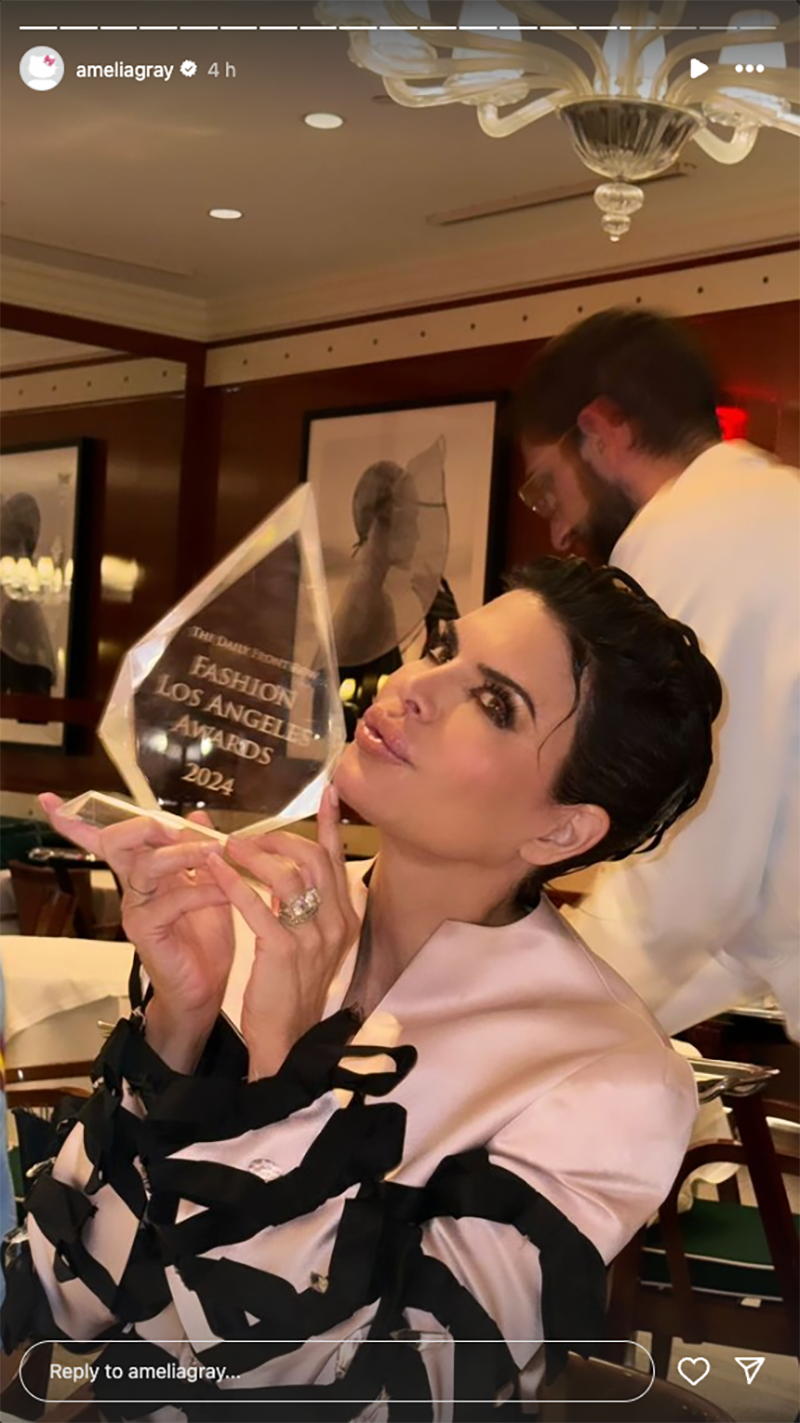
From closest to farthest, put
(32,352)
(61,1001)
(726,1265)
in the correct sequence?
(32,352) → (726,1265) → (61,1001)

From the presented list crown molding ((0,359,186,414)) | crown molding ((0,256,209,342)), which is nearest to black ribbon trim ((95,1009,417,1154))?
crown molding ((0,256,209,342))

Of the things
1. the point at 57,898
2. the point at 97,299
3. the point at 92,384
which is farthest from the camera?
the point at 92,384

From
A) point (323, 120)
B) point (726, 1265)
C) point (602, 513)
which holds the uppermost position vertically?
point (323, 120)

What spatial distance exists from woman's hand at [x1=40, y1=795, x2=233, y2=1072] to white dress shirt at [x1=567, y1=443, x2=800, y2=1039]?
1.46 ft

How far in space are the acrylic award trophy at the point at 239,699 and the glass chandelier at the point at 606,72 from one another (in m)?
0.30

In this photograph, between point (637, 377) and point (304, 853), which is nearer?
point (304, 853)

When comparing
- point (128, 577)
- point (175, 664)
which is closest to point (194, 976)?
point (175, 664)

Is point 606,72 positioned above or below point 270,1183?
above

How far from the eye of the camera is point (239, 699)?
0.72 m

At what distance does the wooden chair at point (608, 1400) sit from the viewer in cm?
74

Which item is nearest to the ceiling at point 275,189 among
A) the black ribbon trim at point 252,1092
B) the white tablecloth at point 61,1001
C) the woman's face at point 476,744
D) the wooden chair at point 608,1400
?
the woman's face at point 476,744

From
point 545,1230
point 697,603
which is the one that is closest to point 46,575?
point 697,603

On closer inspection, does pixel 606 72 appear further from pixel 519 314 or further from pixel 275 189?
pixel 519 314

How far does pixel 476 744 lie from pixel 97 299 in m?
1.12
